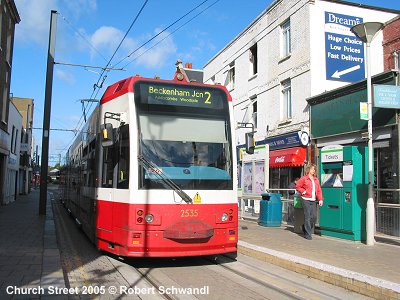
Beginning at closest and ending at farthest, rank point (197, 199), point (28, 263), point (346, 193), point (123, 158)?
point (28, 263)
point (197, 199)
point (123, 158)
point (346, 193)

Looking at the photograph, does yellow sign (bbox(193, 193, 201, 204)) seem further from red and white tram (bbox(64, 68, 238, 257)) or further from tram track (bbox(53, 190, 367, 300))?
tram track (bbox(53, 190, 367, 300))

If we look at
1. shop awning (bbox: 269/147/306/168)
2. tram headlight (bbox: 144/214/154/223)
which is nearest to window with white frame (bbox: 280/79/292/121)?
shop awning (bbox: 269/147/306/168)

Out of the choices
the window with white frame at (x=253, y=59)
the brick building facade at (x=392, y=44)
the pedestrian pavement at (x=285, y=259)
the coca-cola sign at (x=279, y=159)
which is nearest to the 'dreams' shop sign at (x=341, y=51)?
the brick building facade at (x=392, y=44)

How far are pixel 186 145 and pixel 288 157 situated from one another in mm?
9866

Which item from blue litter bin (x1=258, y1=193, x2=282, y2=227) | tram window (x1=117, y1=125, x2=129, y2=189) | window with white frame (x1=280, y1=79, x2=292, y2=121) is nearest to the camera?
tram window (x1=117, y1=125, x2=129, y2=189)

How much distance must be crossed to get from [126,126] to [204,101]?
5.17ft

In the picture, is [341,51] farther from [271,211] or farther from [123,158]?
[123,158]

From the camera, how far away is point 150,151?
759 centimetres

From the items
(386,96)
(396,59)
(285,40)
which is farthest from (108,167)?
(285,40)

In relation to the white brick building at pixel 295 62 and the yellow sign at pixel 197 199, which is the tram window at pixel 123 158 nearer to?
the yellow sign at pixel 197 199

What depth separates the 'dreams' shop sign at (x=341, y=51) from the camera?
16.7 m

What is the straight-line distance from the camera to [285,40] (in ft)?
62.3

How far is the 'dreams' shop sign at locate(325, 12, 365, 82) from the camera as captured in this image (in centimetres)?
1670

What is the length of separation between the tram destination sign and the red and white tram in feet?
0.06
